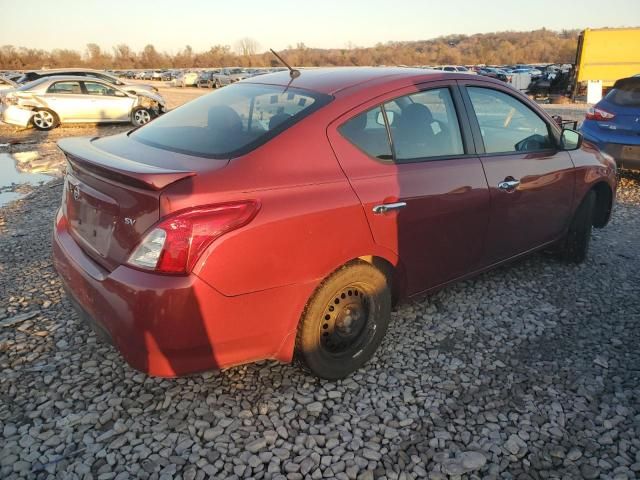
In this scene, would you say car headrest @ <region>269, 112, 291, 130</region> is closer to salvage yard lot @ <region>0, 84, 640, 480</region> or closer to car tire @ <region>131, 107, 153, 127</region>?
salvage yard lot @ <region>0, 84, 640, 480</region>

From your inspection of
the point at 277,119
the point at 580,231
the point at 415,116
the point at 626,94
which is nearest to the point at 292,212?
the point at 277,119

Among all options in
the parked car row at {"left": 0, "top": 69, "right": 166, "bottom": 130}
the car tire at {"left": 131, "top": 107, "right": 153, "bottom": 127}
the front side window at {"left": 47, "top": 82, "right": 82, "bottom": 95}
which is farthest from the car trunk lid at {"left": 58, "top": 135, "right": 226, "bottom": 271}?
the front side window at {"left": 47, "top": 82, "right": 82, "bottom": 95}

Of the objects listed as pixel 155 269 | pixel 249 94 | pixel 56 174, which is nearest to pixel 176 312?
pixel 155 269

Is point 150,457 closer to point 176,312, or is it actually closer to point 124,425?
point 124,425

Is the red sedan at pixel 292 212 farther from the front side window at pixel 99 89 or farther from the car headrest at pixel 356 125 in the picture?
the front side window at pixel 99 89

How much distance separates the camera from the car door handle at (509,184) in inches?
130

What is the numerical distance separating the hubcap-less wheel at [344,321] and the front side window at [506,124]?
143 centimetres

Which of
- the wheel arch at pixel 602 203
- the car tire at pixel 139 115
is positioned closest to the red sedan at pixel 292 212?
the wheel arch at pixel 602 203

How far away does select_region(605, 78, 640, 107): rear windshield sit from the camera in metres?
6.85

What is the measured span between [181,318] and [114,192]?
69 cm

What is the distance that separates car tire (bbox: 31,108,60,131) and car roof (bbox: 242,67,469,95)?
41.6 ft

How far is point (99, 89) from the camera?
1413cm

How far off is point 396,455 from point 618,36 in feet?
80.4

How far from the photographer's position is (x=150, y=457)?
2240 millimetres
